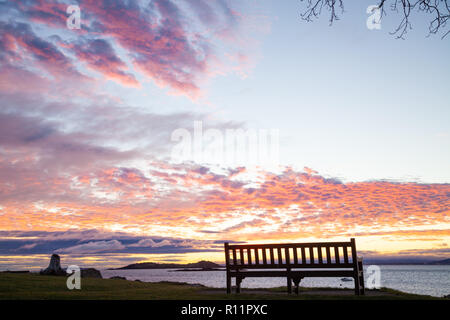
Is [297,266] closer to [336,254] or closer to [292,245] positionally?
[292,245]

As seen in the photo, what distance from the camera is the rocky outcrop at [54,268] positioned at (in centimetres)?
2991

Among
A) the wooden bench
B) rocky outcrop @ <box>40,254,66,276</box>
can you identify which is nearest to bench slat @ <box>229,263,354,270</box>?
the wooden bench

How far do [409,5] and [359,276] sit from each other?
8136 mm

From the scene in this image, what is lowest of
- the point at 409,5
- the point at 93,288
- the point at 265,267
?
the point at 93,288

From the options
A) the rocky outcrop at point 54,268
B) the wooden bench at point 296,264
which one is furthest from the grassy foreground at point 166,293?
the rocky outcrop at point 54,268

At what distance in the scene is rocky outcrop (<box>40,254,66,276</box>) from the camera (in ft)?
98.1

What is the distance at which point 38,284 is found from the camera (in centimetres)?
1795

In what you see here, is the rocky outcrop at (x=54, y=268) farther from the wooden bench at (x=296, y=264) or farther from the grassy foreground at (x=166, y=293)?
the wooden bench at (x=296, y=264)

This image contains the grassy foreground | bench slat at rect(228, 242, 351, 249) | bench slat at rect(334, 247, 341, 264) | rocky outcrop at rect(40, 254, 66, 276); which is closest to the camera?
the grassy foreground

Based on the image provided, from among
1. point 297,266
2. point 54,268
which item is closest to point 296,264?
point 297,266

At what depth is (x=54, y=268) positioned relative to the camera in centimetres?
3012

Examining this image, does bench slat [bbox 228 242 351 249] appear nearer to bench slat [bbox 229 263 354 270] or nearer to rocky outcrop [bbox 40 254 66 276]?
bench slat [bbox 229 263 354 270]
